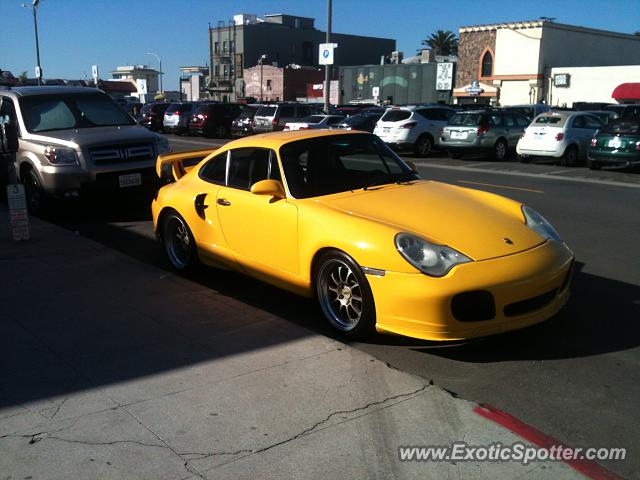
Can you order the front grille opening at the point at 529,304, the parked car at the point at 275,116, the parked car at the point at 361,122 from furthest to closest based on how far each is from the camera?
1. the parked car at the point at 275,116
2. the parked car at the point at 361,122
3. the front grille opening at the point at 529,304

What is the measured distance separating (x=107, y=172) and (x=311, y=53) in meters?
100.0

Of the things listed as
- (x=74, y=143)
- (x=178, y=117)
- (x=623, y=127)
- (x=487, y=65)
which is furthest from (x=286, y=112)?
(x=487, y=65)

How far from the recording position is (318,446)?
126 inches

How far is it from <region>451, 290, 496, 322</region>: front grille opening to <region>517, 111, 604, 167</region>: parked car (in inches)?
608

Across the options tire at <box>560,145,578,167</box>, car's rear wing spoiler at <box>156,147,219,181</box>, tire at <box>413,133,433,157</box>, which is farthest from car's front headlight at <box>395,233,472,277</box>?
tire at <box>413,133,433,157</box>

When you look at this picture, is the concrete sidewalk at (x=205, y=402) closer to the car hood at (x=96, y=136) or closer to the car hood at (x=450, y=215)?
the car hood at (x=450, y=215)

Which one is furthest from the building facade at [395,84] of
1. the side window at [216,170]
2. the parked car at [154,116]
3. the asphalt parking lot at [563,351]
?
the side window at [216,170]

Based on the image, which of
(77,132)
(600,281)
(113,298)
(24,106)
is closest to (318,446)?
(113,298)

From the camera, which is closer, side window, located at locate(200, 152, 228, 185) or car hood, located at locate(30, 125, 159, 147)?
side window, located at locate(200, 152, 228, 185)

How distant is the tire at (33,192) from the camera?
31.5 ft

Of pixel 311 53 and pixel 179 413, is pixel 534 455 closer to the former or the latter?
pixel 179 413

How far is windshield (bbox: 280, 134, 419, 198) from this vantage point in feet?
17.3

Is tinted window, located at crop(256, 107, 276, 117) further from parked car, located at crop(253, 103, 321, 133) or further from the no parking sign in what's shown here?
the no parking sign

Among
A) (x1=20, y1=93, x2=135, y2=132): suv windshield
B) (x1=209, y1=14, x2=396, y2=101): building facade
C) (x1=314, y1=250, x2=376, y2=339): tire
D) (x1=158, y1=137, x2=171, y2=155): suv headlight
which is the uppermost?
(x1=209, y1=14, x2=396, y2=101): building facade
